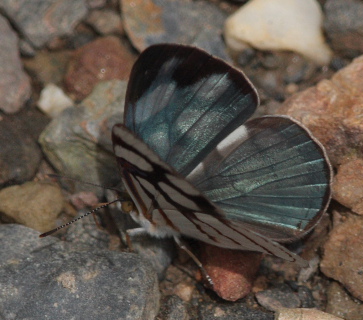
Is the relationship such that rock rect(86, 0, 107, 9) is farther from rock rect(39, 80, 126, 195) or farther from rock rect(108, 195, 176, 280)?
rock rect(108, 195, 176, 280)

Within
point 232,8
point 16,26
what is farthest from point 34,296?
point 232,8

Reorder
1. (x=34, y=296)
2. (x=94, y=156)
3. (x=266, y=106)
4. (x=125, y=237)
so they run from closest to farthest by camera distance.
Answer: (x=34, y=296) → (x=125, y=237) → (x=94, y=156) → (x=266, y=106)

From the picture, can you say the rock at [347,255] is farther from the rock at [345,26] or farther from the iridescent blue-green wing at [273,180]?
the rock at [345,26]

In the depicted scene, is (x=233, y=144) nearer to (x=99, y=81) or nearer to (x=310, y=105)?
(x=310, y=105)

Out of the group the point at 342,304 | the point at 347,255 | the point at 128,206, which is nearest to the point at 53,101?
the point at 128,206

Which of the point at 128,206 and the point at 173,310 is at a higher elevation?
the point at 128,206

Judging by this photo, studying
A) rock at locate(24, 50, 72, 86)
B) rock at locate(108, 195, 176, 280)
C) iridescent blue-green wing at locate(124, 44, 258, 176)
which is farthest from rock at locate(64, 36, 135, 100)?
iridescent blue-green wing at locate(124, 44, 258, 176)

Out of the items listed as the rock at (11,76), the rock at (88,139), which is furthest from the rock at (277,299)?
the rock at (11,76)

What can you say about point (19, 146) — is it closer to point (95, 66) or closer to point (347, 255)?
point (95, 66)
